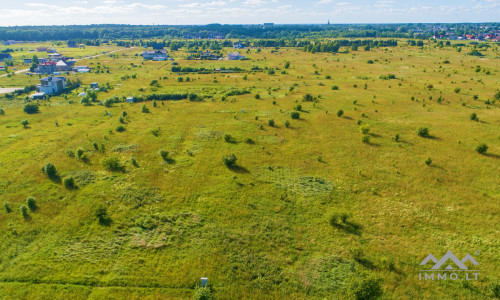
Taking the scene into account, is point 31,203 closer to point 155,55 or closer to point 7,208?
point 7,208

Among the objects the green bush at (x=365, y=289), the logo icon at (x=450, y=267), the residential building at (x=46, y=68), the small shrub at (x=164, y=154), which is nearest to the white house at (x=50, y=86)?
the residential building at (x=46, y=68)

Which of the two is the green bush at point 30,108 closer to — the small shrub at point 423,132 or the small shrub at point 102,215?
→ the small shrub at point 102,215

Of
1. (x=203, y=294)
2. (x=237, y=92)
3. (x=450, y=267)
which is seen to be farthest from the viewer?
(x=237, y=92)

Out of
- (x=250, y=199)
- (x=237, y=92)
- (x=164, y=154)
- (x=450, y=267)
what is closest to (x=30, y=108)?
(x=164, y=154)

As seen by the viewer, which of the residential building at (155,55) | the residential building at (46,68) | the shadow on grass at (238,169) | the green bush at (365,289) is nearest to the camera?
the green bush at (365,289)

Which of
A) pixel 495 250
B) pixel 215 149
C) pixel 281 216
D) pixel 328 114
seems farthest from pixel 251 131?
pixel 495 250

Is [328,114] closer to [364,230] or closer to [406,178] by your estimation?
[406,178]
